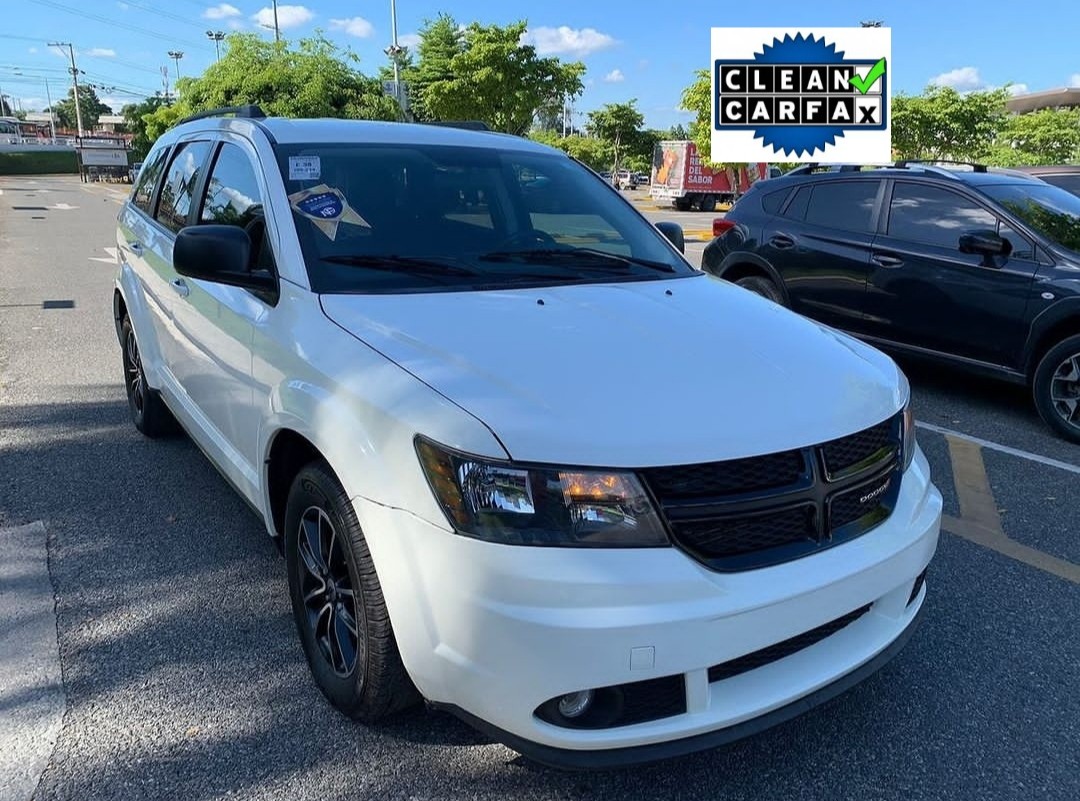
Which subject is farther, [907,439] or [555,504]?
[907,439]

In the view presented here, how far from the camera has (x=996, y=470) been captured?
16.2 feet

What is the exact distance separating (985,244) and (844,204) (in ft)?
4.57

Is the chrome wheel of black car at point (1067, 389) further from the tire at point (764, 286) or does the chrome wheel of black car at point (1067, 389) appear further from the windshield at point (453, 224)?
the windshield at point (453, 224)

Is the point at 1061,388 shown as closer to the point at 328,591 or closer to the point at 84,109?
the point at 328,591

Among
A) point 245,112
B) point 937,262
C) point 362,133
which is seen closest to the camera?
point 362,133

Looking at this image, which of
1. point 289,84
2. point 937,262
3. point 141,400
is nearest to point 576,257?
point 141,400

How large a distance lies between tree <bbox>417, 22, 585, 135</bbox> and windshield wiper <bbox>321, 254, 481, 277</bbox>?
32248mm

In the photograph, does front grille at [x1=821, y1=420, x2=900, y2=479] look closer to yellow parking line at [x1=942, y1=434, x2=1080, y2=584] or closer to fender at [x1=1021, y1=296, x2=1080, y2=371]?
yellow parking line at [x1=942, y1=434, x2=1080, y2=584]

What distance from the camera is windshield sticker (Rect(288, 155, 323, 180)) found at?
10.2 feet

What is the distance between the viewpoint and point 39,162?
85750 mm

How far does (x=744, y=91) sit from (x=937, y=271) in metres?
13.8

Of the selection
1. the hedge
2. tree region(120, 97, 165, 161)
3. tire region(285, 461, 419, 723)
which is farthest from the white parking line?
the hedge

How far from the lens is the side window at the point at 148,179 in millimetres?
4797

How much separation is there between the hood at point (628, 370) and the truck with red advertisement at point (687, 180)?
34.9 meters
